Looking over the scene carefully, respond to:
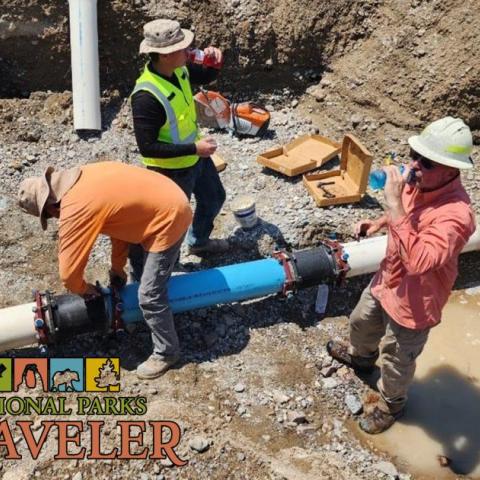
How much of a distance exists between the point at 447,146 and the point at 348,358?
2.23m

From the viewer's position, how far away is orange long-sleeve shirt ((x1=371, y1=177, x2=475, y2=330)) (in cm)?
328

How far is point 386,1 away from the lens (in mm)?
7086

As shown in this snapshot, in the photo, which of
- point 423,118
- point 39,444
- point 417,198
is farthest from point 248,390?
point 423,118

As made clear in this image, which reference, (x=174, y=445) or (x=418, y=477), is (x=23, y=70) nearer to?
(x=174, y=445)

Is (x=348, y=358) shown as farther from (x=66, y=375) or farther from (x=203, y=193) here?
(x=66, y=375)

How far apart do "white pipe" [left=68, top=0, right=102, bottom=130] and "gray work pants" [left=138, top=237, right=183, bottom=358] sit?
2907 millimetres

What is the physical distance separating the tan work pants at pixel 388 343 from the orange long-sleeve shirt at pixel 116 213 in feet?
4.66

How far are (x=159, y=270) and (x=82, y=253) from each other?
0.61 metres

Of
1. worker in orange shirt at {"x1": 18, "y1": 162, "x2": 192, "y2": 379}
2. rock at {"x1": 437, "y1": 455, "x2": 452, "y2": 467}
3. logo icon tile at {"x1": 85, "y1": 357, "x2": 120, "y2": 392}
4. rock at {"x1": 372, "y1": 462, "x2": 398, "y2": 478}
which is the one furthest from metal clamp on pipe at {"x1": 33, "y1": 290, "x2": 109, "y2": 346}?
rock at {"x1": 437, "y1": 455, "x2": 452, "y2": 467}

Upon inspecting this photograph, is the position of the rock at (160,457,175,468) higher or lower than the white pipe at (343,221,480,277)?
lower

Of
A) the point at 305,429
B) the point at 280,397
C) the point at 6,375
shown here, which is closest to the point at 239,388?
the point at 280,397

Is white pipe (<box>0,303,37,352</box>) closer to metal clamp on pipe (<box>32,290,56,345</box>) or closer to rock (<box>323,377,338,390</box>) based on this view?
metal clamp on pipe (<box>32,290,56,345</box>)

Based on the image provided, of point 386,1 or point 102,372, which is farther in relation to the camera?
point 386,1

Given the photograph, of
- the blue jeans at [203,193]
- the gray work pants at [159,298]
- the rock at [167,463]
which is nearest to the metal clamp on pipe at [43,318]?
the gray work pants at [159,298]
